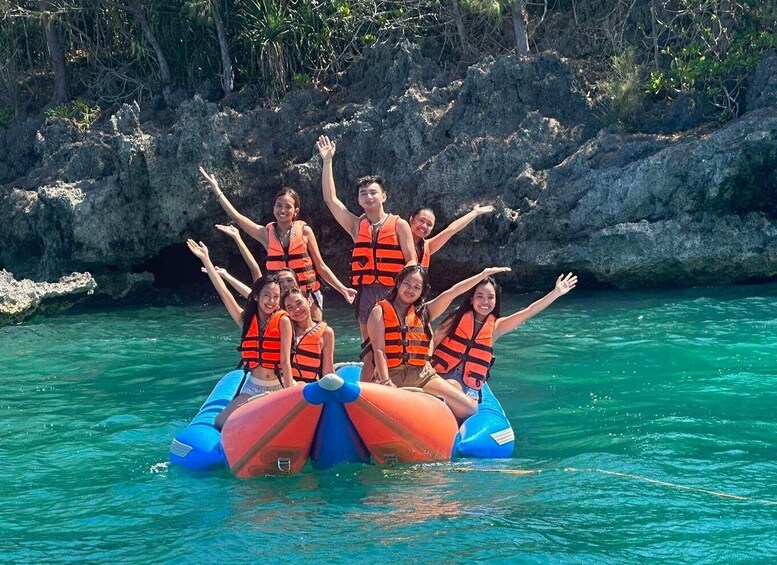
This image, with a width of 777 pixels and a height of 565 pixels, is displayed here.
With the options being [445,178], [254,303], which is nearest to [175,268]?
[445,178]

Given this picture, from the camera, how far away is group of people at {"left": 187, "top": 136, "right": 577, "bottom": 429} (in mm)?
6781

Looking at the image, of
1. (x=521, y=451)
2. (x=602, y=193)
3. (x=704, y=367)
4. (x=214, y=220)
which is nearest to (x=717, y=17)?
(x=602, y=193)

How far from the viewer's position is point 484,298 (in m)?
7.23

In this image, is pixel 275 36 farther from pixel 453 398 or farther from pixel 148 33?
pixel 453 398

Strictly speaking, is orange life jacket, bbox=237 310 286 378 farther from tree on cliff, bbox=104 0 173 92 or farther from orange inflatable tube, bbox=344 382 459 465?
tree on cliff, bbox=104 0 173 92

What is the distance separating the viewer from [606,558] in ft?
15.6

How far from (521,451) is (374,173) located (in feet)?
22.7

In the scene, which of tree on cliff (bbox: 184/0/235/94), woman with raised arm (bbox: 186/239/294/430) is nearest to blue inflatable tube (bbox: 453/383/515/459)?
woman with raised arm (bbox: 186/239/294/430)

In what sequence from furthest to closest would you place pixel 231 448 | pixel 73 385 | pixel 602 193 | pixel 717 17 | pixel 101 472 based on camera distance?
pixel 717 17 < pixel 602 193 < pixel 73 385 < pixel 101 472 < pixel 231 448

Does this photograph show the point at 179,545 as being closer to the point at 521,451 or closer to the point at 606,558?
the point at 606,558

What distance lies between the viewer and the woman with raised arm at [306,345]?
7.07 meters

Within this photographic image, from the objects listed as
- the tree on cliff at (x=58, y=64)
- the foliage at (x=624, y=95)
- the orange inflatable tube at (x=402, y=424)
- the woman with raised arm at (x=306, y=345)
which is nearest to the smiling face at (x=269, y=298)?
the woman with raised arm at (x=306, y=345)

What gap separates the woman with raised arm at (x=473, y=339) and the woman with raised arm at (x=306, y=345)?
85 centimetres

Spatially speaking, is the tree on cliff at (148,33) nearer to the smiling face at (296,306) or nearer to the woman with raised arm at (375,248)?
the woman with raised arm at (375,248)
